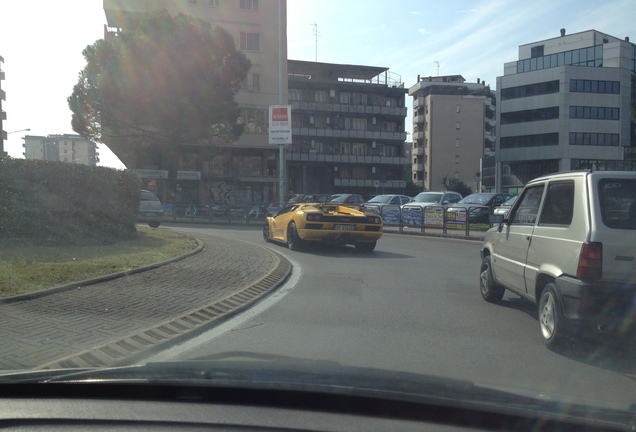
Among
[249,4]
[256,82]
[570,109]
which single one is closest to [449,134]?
[570,109]

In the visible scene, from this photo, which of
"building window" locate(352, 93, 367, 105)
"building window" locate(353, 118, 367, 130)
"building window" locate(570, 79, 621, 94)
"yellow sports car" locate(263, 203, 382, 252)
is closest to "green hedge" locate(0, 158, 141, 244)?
"yellow sports car" locate(263, 203, 382, 252)

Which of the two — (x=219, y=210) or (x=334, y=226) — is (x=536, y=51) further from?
(x=334, y=226)

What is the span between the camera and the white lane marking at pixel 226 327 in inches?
221

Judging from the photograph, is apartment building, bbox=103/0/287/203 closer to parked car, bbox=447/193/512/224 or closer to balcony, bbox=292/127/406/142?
balcony, bbox=292/127/406/142

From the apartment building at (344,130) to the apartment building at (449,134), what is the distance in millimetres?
10458

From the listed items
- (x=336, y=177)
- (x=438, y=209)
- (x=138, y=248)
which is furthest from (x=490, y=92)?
(x=138, y=248)

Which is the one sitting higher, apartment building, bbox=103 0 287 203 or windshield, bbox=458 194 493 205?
apartment building, bbox=103 0 287 203

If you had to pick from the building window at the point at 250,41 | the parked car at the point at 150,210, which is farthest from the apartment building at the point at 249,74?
the parked car at the point at 150,210

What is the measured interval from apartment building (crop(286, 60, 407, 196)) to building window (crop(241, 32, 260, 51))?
14.5 meters

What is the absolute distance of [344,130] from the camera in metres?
Result: 67.9

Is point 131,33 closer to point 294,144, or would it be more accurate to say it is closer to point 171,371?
point 294,144

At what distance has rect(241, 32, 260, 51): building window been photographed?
51.8 m

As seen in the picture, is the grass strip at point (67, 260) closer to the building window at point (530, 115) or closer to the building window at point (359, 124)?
the building window at point (530, 115)

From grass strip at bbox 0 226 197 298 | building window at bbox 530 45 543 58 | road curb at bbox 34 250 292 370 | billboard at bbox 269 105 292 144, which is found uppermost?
building window at bbox 530 45 543 58
